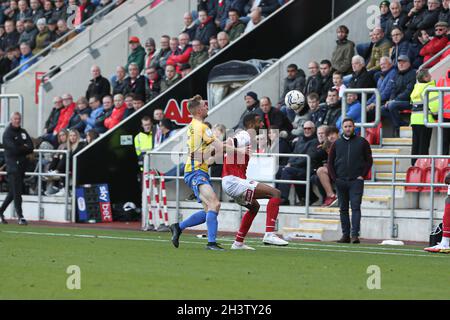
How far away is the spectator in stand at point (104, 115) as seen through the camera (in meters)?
27.1

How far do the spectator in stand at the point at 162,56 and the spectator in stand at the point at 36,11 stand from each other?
629 centimetres

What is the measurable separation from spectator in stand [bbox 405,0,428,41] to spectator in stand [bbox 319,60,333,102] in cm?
166

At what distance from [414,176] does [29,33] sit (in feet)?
51.1

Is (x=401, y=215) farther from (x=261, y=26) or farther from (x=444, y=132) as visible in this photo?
(x=261, y=26)

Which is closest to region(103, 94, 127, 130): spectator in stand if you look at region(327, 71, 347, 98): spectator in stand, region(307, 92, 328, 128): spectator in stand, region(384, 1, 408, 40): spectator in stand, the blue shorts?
region(307, 92, 328, 128): spectator in stand

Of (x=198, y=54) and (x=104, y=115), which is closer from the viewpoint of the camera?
(x=198, y=54)

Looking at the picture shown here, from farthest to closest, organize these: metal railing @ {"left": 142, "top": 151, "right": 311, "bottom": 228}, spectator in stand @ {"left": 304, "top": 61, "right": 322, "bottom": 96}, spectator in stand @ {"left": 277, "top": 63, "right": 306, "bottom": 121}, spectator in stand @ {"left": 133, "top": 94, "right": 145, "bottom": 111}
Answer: spectator in stand @ {"left": 133, "top": 94, "right": 145, "bottom": 111}, spectator in stand @ {"left": 277, "top": 63, "right": 306, "bottom": 121}, spectator in stand @ {"left": 304, "top": 61, "right": 322, "bottom": 96}, metal railing @ {"left": 142, "top": 151, "right": 311, "bottom": 228}

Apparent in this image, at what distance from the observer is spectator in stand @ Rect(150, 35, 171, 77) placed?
91.2 feet

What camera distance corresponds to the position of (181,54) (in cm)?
2761

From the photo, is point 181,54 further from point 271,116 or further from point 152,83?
point 271,116

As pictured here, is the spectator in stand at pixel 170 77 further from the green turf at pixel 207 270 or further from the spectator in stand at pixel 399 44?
the green turf at pixel 207 270

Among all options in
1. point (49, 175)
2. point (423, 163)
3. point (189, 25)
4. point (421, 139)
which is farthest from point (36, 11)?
point (423, 163)

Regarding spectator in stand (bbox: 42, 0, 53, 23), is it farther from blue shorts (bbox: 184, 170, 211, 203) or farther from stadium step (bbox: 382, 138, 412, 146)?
blue shorts (bbox: 184, 170, 211, 203)

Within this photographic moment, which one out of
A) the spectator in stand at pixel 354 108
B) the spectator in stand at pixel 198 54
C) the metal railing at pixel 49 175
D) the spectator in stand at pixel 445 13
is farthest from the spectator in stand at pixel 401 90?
the metal railing at pixel 49 175
